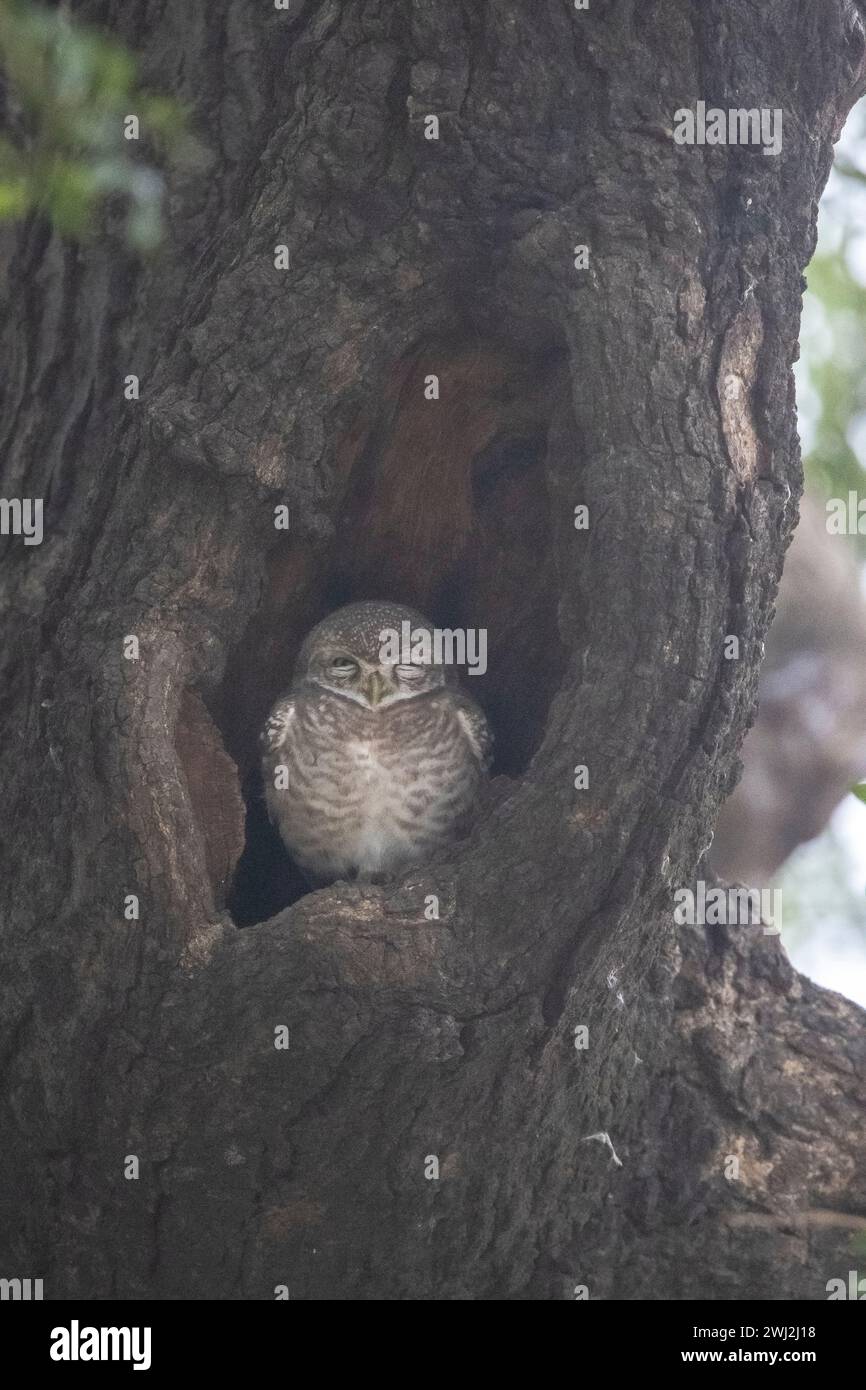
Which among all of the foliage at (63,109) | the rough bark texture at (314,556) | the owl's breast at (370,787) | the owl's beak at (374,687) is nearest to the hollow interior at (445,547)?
the rough bark texture at (314,556)

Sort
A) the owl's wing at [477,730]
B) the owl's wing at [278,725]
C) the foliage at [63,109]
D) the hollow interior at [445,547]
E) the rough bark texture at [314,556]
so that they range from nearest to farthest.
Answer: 1. the rough bark texture at [314,556]
2. the foliage at [63,109]
3. the hollow interior at [445,547]
4. the owl's wing at [278,725]
5. the owl's wing at [477,730]

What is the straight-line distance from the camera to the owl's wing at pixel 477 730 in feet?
16.9

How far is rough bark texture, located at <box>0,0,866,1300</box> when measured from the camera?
3604mm

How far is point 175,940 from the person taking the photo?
3.58m

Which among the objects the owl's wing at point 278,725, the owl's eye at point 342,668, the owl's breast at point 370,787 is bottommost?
the owl's breast at point 370,787

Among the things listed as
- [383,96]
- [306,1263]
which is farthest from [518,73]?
[306,1263]

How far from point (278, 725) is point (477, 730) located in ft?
2.30

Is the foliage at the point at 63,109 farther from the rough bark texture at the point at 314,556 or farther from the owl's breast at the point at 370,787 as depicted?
the owl's breast at the point at 370,787

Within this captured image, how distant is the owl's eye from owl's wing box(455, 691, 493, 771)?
1.29 ft

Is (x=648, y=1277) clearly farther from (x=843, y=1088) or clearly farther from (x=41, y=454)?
(x=41, y=454)

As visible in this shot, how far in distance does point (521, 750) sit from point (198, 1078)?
193 cm

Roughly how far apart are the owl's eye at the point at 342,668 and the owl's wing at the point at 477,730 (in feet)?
1.29

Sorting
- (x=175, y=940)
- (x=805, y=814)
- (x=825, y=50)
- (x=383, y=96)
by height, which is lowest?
(x=175, y=940)

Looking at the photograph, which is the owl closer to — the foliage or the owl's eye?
the owl's eye
